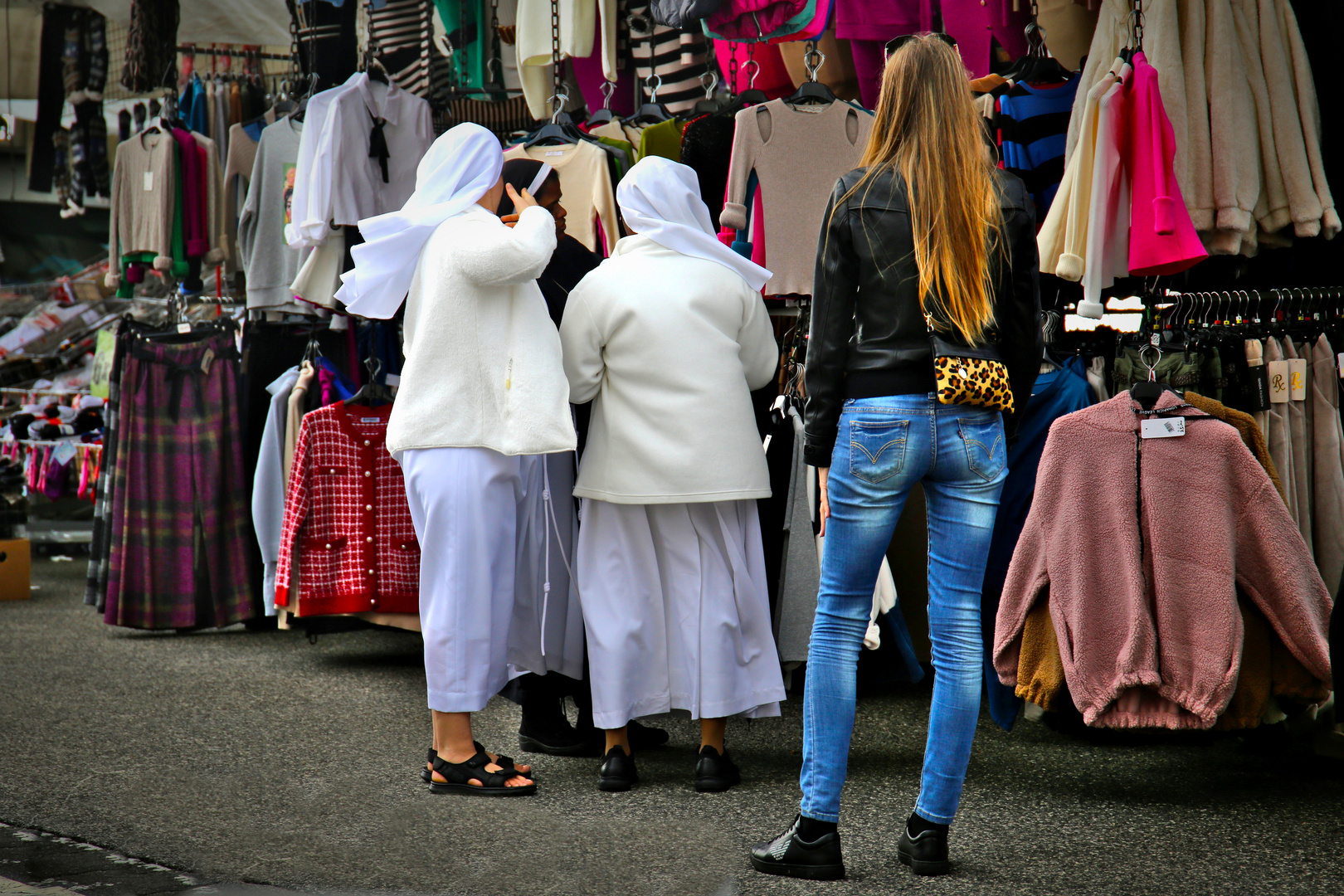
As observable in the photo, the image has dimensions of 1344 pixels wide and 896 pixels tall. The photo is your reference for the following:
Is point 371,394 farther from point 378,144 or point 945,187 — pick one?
point 945,187

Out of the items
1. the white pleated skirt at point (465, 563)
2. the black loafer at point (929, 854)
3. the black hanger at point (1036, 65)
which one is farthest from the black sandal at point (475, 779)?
the black hanger at point (1036, 65)

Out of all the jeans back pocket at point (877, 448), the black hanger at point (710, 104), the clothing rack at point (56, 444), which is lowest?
the clothing rack at point (56, 444)

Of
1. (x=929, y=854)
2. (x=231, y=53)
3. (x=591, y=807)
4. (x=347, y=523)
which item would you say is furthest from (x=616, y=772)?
(x=231, y=53)

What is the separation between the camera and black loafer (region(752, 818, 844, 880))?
94.3 inches

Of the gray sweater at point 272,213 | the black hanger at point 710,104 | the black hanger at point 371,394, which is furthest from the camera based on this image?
the gray sweater at point 272,213

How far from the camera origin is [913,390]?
2.33 m

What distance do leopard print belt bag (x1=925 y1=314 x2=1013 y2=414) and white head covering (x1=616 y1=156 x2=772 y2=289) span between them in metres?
1.03

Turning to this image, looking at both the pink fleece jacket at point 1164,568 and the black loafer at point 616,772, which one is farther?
the black loafer at point 616,772

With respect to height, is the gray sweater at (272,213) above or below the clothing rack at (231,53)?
below

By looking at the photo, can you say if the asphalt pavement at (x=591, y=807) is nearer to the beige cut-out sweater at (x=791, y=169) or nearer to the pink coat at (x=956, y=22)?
the beige cut-out sweater at (x=791, y=169)

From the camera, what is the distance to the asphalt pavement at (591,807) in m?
2.46

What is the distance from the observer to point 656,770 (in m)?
3.29

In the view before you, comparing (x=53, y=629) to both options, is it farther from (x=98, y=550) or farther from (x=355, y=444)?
(x=355, y=444)

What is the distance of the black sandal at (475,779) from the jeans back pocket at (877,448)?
1316 mm
